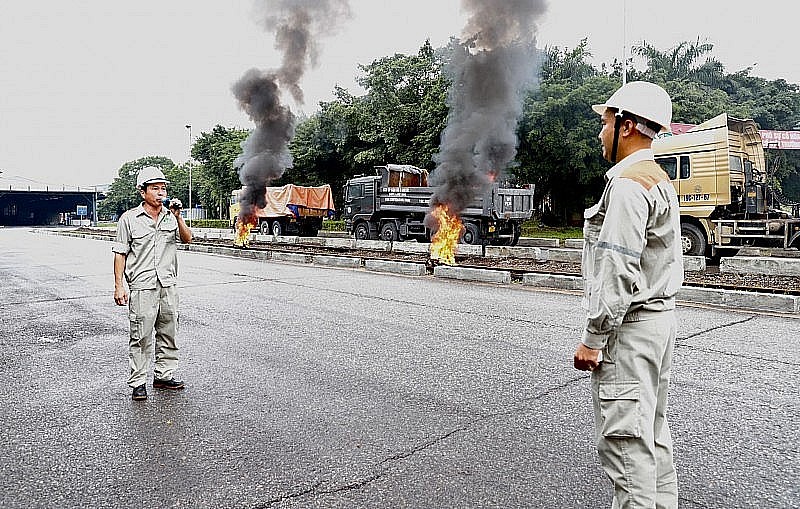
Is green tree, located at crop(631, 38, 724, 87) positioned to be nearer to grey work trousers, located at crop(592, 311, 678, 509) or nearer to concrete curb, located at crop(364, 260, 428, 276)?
concrete curb, located at crop(364, 260, 428, 276)

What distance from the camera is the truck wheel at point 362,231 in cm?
2298

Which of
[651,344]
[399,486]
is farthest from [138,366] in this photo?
[651,344]

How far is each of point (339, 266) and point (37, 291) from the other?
726 cm

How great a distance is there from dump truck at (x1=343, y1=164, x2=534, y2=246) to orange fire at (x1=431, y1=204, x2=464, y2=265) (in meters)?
2.26

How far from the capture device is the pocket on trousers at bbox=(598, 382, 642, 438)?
2.49 metres

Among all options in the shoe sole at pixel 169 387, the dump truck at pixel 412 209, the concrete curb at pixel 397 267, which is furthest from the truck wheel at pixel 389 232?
the shoe sole at pixel 169 387

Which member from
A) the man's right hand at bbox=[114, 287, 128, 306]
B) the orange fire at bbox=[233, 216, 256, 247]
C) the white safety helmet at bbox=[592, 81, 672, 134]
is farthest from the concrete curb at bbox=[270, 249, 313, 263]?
the white safety helmet at bbox=[592, 81, 672, 134]

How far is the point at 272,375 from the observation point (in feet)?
18.2

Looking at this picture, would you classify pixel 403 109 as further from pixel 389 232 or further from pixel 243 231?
pixel 389 232

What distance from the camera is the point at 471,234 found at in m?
19.2

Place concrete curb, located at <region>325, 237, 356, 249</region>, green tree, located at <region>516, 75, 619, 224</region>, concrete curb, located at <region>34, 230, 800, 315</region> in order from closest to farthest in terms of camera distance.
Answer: concrete curb, located at <region>34, 230, 800, 315</region>
concrete curb, located at <region>325, 237, 356, 249</region>
green tree, located at <region>516, 75, 619, 224</region>

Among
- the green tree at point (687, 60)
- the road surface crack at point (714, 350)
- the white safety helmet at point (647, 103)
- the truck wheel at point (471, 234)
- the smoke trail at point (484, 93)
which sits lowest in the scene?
the road surface crack at point (714, 350)

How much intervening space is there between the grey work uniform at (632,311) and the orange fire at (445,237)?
12.5 meters

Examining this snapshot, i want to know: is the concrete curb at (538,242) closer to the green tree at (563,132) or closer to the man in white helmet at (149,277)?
the green tree at (563,132)
